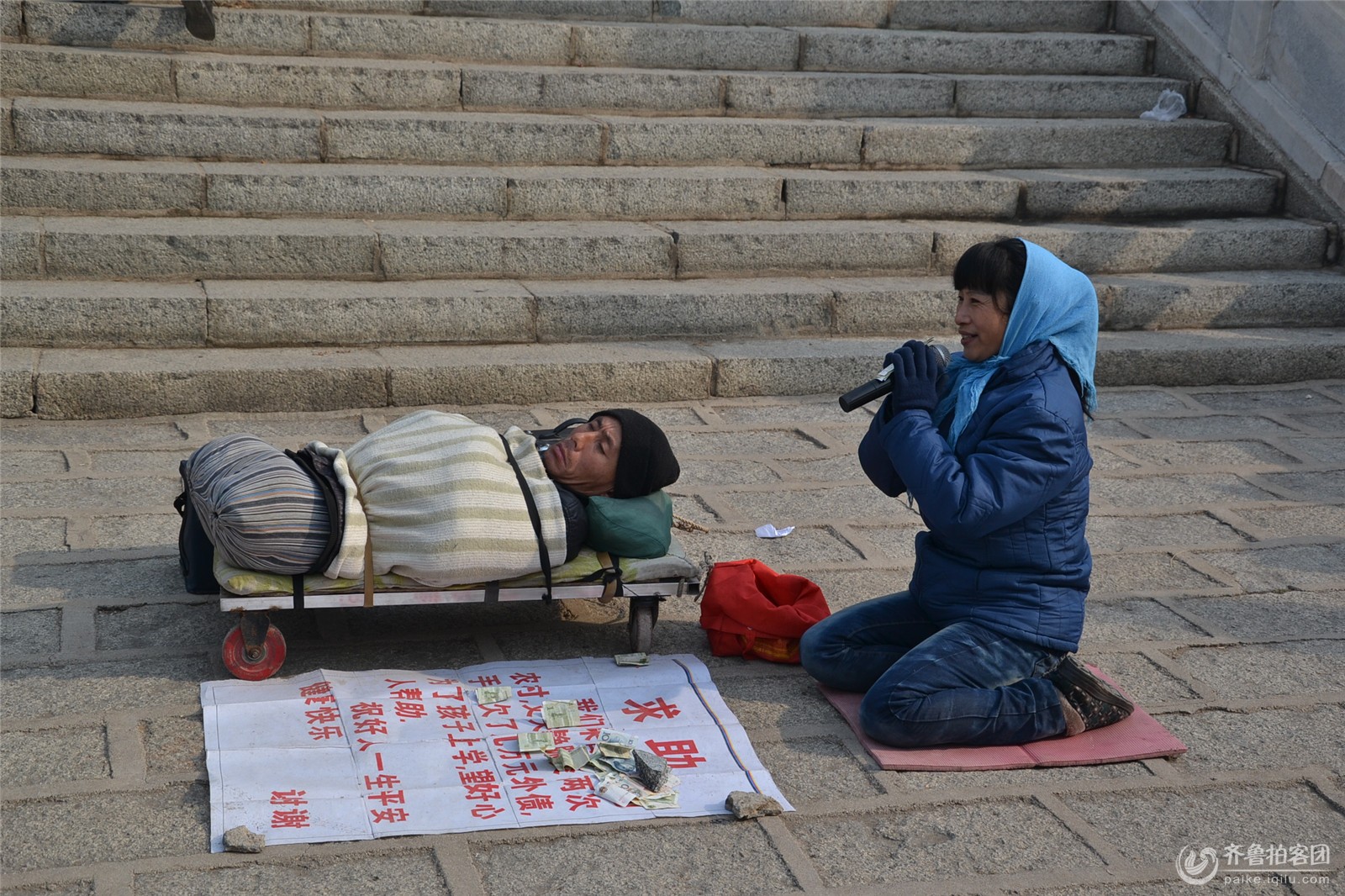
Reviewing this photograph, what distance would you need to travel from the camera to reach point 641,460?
358 centimetres

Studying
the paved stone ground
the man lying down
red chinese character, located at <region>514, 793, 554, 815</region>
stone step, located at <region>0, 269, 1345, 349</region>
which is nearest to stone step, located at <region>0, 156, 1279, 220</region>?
stone step, located at <region>0, 269, 1345, 349</region>

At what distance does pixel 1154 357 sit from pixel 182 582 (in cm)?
463

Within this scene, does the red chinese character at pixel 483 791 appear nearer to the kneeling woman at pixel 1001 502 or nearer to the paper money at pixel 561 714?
the paper money at pixel 561 714

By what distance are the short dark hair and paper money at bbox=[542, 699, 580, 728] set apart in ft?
4.68

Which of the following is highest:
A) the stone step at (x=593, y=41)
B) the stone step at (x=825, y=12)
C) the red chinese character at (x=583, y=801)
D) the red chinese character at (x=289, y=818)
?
the stone step at (x=825, y=12)

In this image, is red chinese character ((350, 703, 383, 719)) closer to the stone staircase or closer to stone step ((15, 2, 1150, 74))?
the stone staircase

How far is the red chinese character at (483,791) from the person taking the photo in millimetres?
2932

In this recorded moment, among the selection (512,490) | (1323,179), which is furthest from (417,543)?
(1323,179)

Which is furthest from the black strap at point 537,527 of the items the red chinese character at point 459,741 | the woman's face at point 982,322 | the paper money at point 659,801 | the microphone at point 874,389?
the woman's face at point 982,322

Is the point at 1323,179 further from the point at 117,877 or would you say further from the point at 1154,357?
the point at 117,877

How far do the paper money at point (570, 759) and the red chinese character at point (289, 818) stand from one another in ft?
1.88

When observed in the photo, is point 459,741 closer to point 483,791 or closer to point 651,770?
point 483,791

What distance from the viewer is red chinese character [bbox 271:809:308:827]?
9.08 ft

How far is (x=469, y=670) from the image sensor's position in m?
3.48
